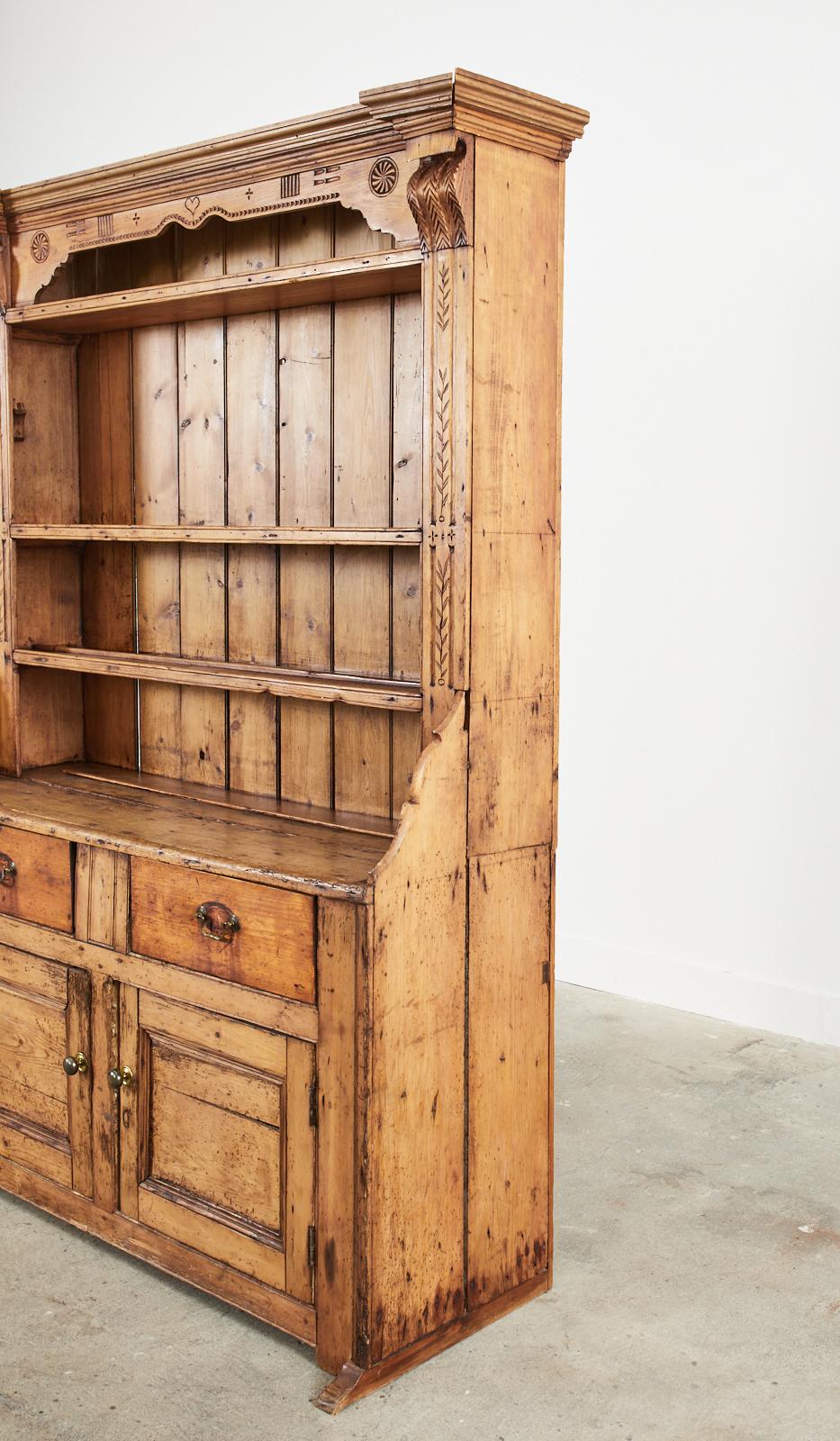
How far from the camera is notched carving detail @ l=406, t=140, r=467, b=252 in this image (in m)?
2.49

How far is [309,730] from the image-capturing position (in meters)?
3.28

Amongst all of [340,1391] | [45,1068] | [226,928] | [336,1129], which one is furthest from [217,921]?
[340,1391]

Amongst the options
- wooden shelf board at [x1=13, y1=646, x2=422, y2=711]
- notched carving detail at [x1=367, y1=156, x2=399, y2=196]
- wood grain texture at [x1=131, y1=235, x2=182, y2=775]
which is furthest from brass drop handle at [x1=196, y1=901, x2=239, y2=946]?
notched carving detail at [x1=367, y1=156, x2=399, y2=196]

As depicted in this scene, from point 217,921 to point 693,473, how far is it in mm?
2452

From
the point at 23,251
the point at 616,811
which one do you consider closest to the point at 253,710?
the point at 23,251

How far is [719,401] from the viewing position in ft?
14.3

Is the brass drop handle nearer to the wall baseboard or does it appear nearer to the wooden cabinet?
the wooden cabinet

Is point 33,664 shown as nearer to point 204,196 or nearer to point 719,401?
point 204,196

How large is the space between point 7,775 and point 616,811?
2.05m

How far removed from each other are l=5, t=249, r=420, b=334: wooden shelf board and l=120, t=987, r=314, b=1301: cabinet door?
4.83 ft

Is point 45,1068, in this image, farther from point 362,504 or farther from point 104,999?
point 362,504

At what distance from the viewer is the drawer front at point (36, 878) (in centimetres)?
298

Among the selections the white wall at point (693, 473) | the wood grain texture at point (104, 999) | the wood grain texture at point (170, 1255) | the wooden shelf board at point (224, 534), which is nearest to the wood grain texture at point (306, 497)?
the wooden shelf board at point (224, 534)

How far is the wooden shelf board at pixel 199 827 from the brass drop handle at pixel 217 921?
0.24 feet
